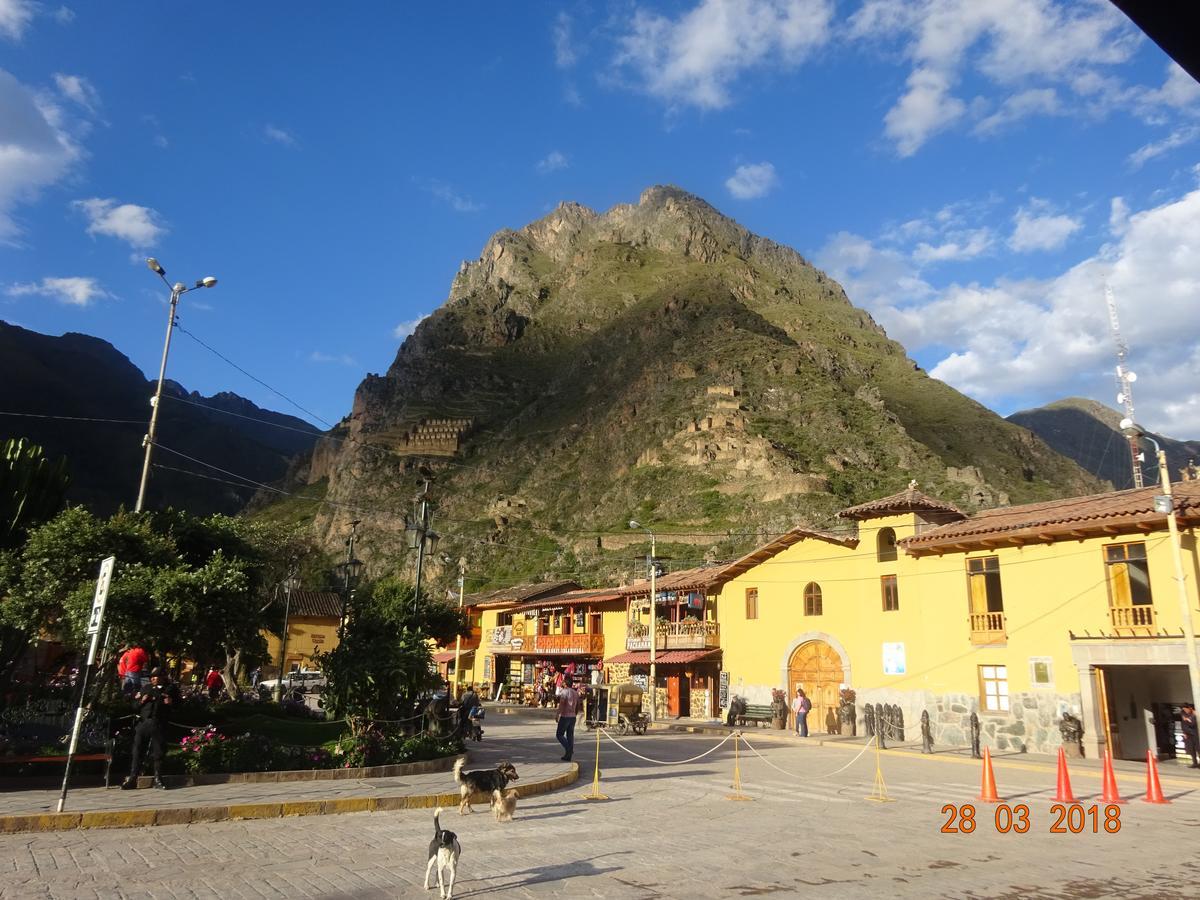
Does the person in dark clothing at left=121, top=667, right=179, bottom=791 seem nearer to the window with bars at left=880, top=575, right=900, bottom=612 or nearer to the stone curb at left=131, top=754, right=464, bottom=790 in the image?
the stone curb at left=131, top=754, right=464, bottom=790

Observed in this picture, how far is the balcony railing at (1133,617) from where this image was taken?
19594mm

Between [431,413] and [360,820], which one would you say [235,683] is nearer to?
[360,820]

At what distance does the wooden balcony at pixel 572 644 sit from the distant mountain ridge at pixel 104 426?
176ft

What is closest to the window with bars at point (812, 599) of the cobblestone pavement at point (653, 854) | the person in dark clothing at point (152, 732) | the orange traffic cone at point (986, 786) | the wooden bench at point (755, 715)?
the wooden bench at point (755, 715)

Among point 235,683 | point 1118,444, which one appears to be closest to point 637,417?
point 235,683

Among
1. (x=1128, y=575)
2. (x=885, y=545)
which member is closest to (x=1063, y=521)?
(x=1128, y=575)

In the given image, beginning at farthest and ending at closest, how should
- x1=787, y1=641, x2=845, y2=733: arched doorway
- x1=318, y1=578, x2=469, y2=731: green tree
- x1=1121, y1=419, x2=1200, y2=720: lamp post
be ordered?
x1=787, y1=641, x2=845, y2=733: arched doorway < x1=1121, y1=419, x2=1200, y2=720: lamp post < x1=318, y1=578, x2=469, y2=731: green tree

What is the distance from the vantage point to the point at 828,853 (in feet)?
28.9

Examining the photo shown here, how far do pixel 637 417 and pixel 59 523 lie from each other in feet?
354

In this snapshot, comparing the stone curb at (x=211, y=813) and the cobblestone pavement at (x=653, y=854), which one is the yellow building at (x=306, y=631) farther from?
the cobblestone pavement at (x=653, y=854)

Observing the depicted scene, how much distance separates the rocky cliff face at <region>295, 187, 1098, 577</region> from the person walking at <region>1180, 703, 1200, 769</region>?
60554 mm

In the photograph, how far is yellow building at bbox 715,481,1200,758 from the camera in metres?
20.2

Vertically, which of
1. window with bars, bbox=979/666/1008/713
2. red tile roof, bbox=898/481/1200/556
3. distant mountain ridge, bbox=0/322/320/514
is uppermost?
distant mountain ridge, bbox=0/322/320/514
